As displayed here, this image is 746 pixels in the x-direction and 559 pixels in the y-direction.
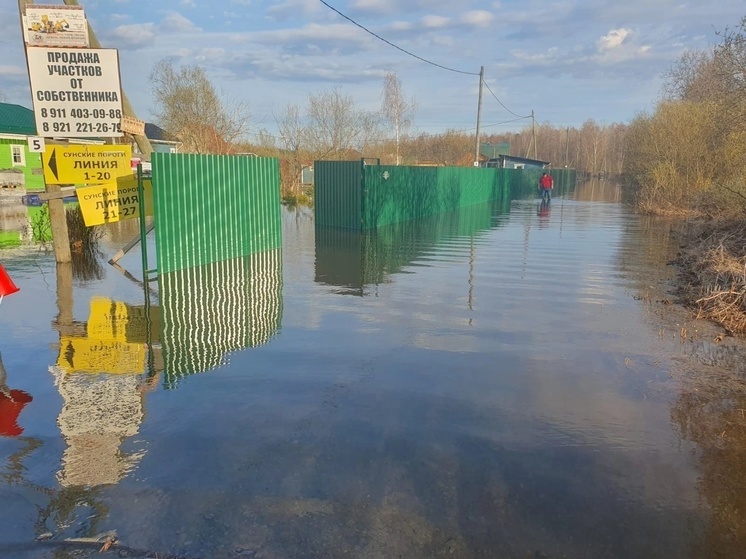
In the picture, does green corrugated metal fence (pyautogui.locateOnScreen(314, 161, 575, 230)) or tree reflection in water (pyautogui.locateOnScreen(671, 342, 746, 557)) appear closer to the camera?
tree reflection in water (pyautogui.locateOnScreen(671, 342, 746, 557))

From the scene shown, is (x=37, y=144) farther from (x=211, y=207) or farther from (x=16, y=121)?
(x=16, y=121)

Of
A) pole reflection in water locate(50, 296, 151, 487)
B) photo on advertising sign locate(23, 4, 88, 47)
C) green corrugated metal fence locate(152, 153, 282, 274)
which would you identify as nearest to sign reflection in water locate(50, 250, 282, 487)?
pole reflection in water locate(50, 296, 151, 487)

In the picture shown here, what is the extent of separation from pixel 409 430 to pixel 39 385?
3364 millimetres

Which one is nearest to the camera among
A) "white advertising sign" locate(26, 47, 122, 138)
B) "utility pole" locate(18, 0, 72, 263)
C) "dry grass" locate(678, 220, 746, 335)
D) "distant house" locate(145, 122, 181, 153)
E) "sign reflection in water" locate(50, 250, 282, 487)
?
"sign reflection in water" locate(50, 250, 282, 487)

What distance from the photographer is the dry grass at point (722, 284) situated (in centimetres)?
747

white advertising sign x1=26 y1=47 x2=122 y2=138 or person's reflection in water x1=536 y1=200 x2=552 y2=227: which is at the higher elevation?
white advertising sign x1=26 y1=47 x2=122 y2=138

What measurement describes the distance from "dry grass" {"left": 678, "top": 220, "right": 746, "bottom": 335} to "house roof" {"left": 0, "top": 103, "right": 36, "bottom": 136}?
34.2 m

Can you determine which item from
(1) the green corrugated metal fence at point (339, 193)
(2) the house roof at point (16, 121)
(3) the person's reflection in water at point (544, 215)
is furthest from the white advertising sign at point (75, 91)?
(2) the house roof at point (16, 121)

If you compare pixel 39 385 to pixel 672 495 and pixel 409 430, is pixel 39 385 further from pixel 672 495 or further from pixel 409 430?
pixel 672 495

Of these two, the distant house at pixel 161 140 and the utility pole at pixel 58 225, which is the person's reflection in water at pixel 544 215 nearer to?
the utility pole at pixel 58 225

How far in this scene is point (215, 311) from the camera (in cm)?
795

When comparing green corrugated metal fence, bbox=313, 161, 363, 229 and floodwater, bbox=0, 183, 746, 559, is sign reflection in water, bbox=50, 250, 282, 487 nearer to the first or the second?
floodwater, bbox=0, 183, 746, 559

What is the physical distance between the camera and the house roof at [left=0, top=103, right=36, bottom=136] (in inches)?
1350

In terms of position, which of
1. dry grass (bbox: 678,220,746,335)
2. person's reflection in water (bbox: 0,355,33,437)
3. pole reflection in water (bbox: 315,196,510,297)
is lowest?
person's reflection in water (bbox: 0,355,33,437)
